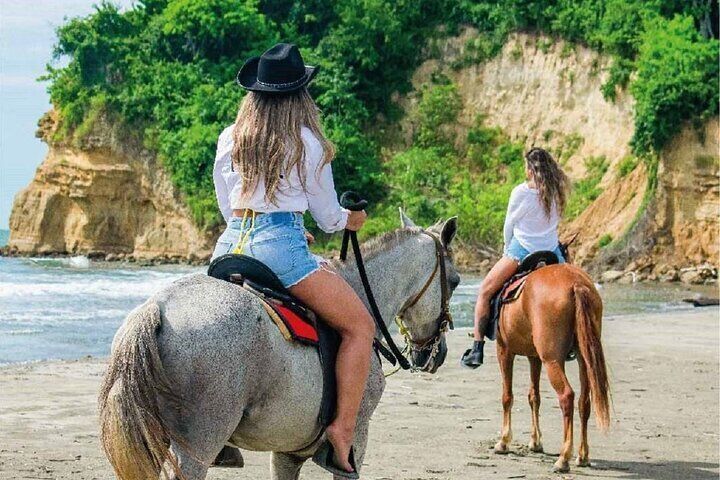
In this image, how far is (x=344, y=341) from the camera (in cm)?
532

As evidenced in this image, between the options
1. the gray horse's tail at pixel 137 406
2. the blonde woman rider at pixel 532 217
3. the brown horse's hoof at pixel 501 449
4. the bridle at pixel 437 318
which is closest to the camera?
the gray horse's tail at pixel 137 406

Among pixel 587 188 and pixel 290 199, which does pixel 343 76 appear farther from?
pixel 290 199

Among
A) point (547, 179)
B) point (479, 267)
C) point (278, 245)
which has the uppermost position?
point (547, 179)

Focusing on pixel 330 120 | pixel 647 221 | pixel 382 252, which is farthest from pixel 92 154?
pixel 382 252

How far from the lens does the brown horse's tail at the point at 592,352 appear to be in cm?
829

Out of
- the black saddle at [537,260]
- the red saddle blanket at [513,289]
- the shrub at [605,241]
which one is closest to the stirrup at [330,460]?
the red saddle blanket at [513,289]

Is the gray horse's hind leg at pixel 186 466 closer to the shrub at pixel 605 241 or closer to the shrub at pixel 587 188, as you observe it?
the shrub at pixel 605 241

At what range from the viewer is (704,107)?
3928 centimetres

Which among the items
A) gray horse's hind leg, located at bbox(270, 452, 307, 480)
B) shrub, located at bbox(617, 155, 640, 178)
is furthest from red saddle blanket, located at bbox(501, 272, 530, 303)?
shrub, located at bbox(617, 155, 640, 178)

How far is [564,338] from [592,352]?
0.33 meters

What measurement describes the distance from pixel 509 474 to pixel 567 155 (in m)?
40.6

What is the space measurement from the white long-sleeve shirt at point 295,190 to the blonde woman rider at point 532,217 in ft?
13.8

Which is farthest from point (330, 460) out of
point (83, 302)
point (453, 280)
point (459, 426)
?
point (83, 302)

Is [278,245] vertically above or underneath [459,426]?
above
